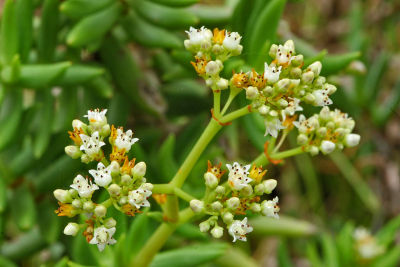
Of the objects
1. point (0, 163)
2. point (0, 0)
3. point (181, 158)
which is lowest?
point (0, 163)

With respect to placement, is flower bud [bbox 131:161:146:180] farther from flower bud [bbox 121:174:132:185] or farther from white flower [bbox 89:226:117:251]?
white flower [bbox 89:226:117:251]

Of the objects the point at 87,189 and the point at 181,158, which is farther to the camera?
the point at 181,158

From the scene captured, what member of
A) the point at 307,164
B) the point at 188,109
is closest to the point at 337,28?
the point at 307,164

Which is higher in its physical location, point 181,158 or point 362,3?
point 362,3

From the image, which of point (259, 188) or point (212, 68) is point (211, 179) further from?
point (212, 68)

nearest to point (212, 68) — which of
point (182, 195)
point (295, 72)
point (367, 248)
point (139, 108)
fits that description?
point (295, 72)

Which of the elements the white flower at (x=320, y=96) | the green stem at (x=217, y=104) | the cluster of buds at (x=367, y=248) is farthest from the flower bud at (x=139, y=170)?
the cluster of buds at (x=367, y=248)

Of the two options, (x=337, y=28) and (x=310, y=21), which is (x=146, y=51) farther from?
(x=337, y=28)
